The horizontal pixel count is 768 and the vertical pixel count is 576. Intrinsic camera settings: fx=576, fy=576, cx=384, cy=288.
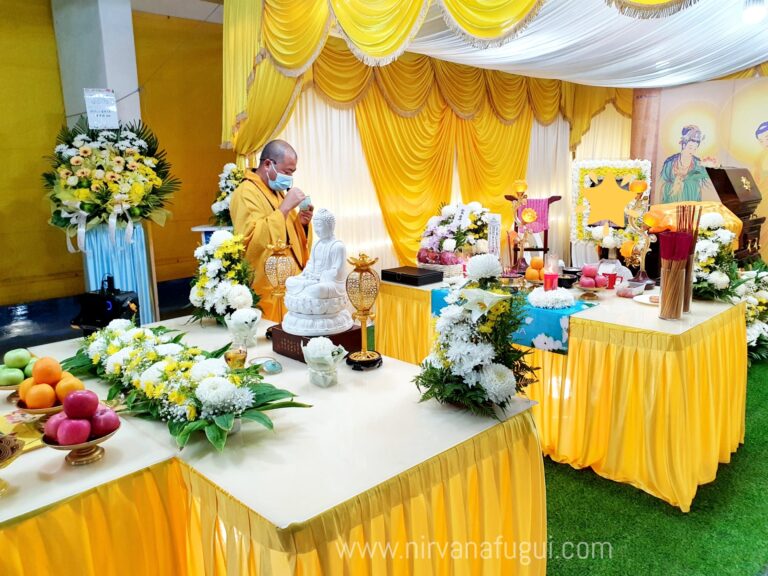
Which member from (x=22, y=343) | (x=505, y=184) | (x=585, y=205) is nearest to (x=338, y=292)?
(x=22, y=343)

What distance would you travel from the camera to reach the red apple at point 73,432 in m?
1.39

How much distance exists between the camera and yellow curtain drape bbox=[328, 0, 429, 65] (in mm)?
3303

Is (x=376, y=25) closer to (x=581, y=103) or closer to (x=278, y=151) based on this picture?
(x=278, y=151)

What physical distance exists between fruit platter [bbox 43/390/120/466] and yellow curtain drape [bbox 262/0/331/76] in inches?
114

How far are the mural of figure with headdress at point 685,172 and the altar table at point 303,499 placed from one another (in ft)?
21.5

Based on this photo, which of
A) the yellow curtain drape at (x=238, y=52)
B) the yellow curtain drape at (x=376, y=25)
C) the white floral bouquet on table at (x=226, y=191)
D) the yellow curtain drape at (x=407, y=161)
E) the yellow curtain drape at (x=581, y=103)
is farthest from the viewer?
the yellow curtain drape at (x=581, y=103)

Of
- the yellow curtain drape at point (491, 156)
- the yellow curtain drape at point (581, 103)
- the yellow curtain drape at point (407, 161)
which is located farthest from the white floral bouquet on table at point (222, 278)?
the yellow curtain drape at point (581, 103)

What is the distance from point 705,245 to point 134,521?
2.92m

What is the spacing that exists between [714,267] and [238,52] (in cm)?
320

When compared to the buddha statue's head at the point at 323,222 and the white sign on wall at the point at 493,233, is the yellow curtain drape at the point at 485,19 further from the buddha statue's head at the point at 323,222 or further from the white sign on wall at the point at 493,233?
the buddha statue's head at the point at 323,222

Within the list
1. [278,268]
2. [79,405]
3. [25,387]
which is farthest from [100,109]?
[79,405]

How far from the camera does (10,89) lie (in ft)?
15.3

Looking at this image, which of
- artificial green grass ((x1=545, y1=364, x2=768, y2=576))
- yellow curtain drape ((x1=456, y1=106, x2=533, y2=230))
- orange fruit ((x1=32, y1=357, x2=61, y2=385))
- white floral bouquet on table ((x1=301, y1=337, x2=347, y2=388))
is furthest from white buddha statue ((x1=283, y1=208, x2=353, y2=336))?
yellow curtain drape ((x1=456, y1=106, x2=533, y2=230))

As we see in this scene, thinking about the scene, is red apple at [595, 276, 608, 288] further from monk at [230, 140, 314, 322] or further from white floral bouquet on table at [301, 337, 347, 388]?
white floral bouquet on table at [301, 337, 347, 388]
